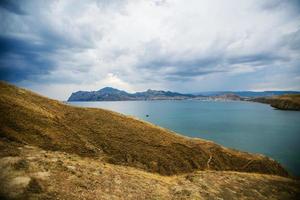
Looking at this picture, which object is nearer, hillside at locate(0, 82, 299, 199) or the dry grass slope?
hillside at locate(0, 82, 299, 199)

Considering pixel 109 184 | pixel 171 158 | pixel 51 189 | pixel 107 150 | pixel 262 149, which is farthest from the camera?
pixel 262 149

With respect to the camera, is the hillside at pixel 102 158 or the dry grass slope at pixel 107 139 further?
the dry grass slope at pixel 107 139

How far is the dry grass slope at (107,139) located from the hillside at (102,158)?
0.06 meters

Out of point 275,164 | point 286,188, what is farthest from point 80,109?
point 275,164

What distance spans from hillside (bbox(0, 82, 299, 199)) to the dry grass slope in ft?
0.20

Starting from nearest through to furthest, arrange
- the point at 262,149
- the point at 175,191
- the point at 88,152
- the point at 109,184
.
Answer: the point at 109,184 → the point at 175,191 → the point at 88,152 → the point at 262,149

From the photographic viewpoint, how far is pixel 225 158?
875 inches

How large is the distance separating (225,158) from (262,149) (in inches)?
1735

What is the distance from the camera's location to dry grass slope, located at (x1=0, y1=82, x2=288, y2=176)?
16234 mm

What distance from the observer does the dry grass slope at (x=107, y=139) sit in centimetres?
1623

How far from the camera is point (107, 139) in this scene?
1911 centimetres

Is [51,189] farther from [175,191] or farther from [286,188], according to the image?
[286,188]

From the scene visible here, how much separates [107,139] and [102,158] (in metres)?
3.02

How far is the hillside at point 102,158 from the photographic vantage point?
36.8 ft
